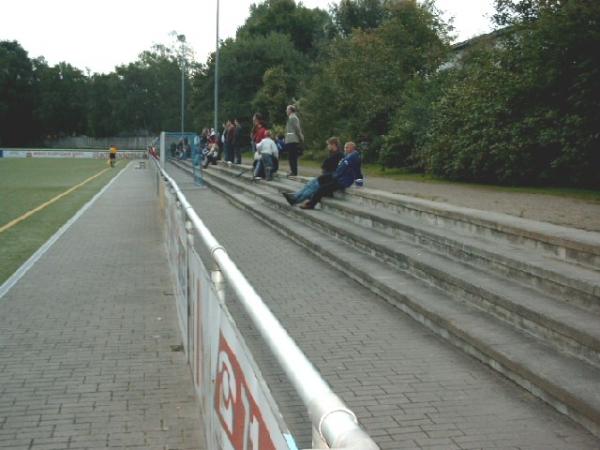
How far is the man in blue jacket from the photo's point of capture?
48.6 ft

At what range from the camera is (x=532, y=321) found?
606 centimetres

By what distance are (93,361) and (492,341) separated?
3.25 m

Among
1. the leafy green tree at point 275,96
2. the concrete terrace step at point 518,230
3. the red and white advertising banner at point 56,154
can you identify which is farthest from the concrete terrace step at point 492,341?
the red and white advertising banner at point 56,154

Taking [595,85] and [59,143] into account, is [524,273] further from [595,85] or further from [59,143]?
[59,143]

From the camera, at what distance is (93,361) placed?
6438mm

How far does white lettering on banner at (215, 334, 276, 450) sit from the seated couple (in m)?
11.6

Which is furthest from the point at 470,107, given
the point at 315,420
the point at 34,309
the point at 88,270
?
the point at 315,420

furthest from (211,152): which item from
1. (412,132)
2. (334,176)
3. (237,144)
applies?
(334,176)

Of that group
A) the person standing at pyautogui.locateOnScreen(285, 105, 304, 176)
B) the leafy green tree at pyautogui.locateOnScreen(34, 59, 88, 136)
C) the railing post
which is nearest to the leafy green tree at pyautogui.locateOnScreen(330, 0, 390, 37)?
the person standing at pyautogui.locateOnScreen(285, 105, 304, 176)

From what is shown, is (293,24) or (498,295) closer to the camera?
(498,295)

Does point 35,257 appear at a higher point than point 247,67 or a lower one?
lower

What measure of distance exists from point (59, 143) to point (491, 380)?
4546 inches

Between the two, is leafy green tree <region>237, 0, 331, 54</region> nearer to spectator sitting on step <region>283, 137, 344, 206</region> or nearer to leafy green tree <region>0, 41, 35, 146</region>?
leafy green tree <region>0, 41, 35, 146</region>

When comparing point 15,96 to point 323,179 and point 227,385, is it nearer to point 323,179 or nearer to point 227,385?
point 323,179
